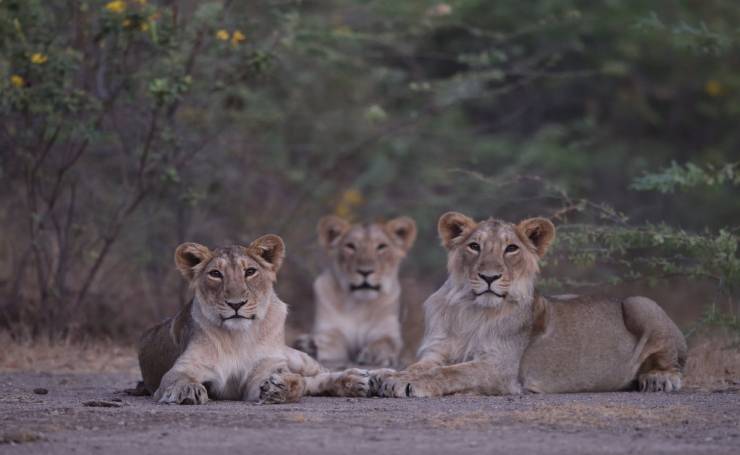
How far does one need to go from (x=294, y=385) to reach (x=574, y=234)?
2758 millimetres

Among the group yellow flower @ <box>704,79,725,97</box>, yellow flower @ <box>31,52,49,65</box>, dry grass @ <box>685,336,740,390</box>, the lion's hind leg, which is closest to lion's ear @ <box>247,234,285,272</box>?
the lion's hind leg

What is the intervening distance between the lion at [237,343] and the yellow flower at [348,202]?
6952mm

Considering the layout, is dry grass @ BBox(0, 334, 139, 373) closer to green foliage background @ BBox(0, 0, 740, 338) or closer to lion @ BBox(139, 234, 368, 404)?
green foliage background @ BBox(0, 0, 740, 338)

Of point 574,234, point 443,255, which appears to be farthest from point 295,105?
point 574,234

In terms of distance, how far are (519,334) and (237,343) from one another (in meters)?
1.67

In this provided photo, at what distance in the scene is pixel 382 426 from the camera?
20.1 ft

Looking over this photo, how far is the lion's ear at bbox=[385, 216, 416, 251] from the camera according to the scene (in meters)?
11.7

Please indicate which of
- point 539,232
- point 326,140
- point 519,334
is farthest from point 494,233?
point 326,140

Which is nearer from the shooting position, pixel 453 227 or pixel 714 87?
pixel 453 227

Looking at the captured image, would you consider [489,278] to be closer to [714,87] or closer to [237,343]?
[237,343]

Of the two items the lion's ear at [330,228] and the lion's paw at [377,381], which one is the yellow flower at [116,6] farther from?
the lion's paw at [377,381]

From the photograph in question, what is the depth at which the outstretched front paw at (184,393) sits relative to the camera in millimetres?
7062

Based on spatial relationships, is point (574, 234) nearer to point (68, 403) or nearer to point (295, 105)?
point (68, 403)

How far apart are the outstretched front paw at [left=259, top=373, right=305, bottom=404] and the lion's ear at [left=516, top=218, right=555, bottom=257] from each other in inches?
69.7
